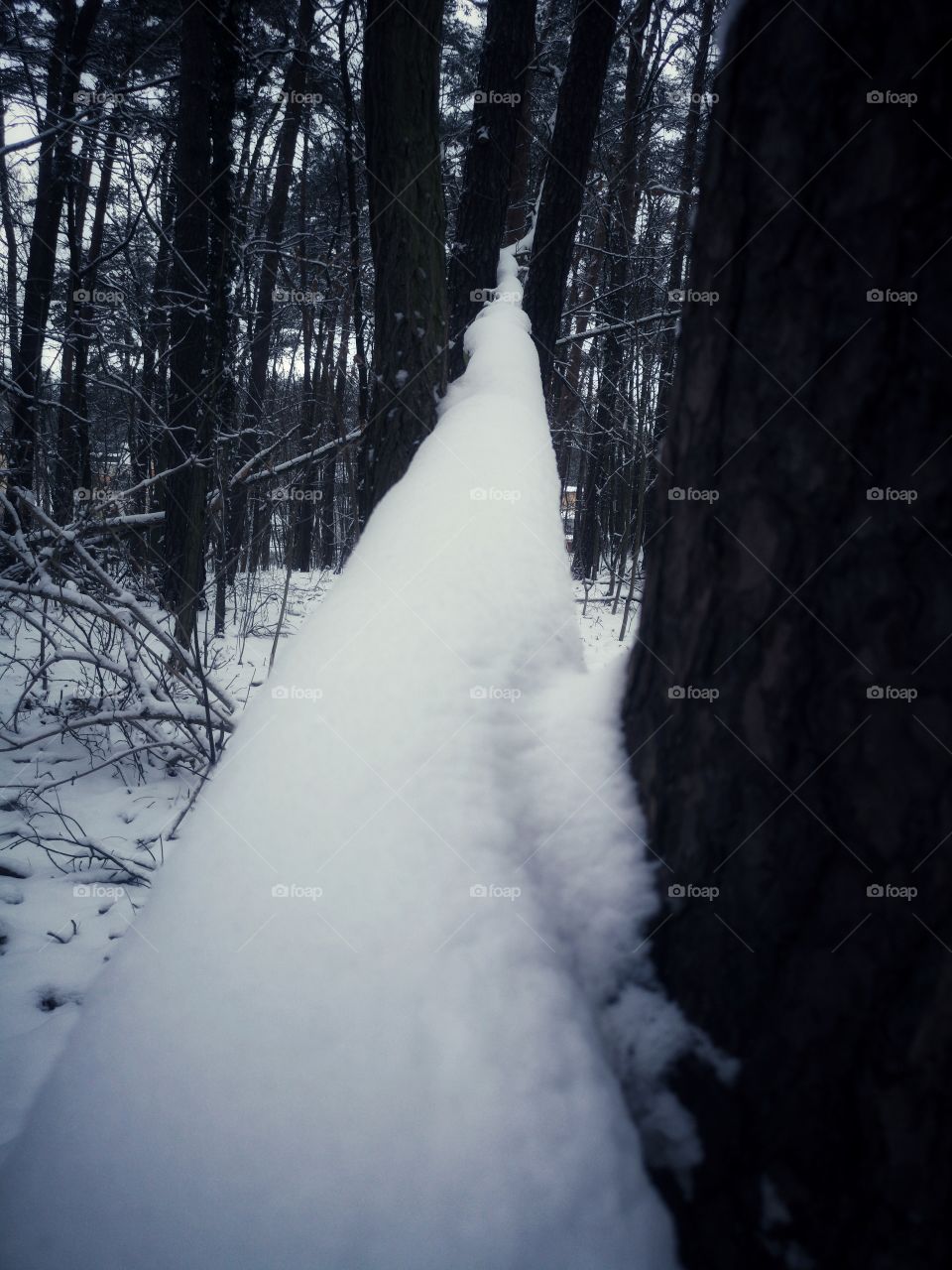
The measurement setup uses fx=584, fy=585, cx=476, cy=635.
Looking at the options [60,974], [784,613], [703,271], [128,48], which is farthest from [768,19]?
A: [128,48]

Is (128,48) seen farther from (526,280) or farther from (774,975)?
(774,975)

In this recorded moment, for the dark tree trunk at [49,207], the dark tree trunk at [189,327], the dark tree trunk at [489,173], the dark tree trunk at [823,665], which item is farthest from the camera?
the dark tree trunk at [49,207]

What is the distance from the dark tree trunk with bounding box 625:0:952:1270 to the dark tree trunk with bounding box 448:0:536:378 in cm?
281

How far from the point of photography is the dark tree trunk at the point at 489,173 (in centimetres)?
317

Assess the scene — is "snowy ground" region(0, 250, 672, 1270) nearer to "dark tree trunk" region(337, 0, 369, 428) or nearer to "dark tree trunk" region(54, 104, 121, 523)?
"dark tree trunk" region(337, 0, 369, 428)

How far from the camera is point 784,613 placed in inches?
21.9

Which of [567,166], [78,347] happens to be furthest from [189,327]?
[567,166]

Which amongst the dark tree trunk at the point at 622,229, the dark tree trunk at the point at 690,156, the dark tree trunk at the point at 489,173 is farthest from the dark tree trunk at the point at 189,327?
the dark tree trunk at the point at 690,156

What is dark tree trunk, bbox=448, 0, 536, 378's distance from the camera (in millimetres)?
3172

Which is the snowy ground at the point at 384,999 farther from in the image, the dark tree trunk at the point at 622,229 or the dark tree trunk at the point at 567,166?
the dark tree trunk at the point at 622,229

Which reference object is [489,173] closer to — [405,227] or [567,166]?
[567,166]

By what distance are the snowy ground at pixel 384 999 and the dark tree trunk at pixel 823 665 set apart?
112 mm

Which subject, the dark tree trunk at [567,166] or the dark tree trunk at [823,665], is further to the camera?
the dark tree trunk at [567,166]

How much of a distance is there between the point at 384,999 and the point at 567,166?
4293mm
